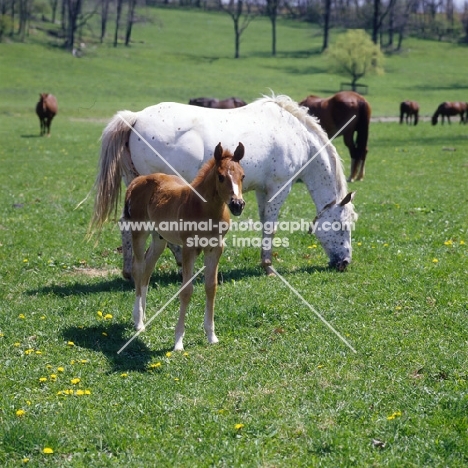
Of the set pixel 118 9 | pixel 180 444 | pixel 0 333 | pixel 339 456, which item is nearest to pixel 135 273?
pixel 0 333

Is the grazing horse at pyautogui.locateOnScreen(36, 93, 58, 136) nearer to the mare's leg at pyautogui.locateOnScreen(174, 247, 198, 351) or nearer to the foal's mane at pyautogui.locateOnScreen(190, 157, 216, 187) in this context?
the foal's mane at pyautogui.locateOnScreen(190, 157, 216, 187)

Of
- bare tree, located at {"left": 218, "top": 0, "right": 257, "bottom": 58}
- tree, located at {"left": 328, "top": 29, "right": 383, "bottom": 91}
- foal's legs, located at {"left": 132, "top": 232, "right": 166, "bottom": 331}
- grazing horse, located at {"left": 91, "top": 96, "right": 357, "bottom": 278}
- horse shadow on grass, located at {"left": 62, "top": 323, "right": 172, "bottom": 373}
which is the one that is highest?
bare tree, located at {"left": 218, "top": 0, "right": 257, "bottom": 58}

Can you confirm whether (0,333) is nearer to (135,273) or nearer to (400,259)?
(135,273)

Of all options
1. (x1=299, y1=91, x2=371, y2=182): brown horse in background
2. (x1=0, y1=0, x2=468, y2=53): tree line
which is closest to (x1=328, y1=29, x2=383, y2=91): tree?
(x1=0, y1=0, x2=468, y2=53): tree line

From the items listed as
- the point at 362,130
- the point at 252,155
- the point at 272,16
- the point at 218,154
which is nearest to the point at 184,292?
the point at 218,154

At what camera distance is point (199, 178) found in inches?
271

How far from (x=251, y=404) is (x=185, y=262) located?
6.23 feet

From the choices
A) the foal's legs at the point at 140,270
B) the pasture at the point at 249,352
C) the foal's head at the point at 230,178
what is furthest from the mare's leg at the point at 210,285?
the foal's legs at the point at 140,270

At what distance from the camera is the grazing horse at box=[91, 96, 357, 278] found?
9250mm

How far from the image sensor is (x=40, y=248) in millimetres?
10797

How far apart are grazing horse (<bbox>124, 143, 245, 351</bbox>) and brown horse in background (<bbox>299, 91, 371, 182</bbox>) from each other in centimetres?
1188

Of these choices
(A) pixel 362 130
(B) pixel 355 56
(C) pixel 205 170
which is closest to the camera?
(C) pixel 205 170

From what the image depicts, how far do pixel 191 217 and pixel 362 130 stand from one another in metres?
14.4

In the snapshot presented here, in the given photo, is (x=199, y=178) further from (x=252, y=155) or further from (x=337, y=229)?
(x=337, y=229)
